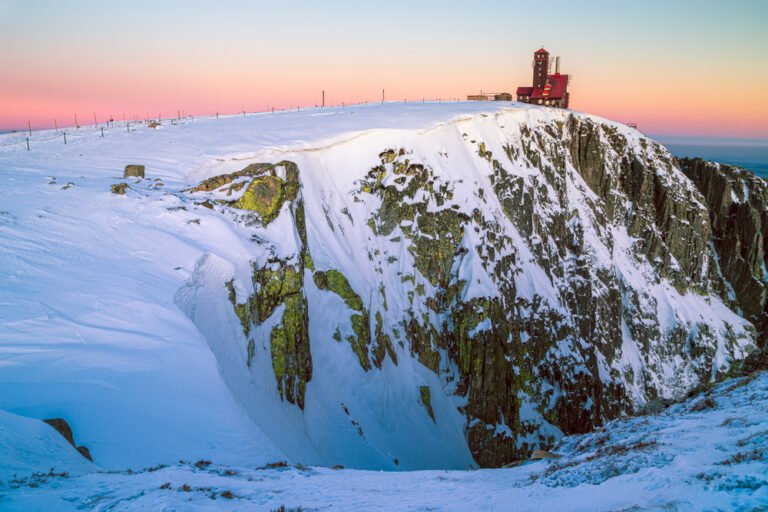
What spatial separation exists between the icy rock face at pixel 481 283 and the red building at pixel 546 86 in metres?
9.13

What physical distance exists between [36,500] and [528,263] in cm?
3333

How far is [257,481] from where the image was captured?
8859mm

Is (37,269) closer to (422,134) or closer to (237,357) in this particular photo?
(237,357)

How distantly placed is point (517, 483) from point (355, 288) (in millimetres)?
18423

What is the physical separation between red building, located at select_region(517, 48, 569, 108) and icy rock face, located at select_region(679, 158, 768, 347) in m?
21.3

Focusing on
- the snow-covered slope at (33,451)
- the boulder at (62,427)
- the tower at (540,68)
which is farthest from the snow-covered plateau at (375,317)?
the tower at (540,68)

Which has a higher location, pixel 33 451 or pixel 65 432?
pixel 33 451

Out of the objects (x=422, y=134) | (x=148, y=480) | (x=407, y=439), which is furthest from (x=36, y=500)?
(x=422, y=134)

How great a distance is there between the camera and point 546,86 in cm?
5684

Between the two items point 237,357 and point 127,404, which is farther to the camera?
point 237,357

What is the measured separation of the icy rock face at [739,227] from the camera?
2122 inches

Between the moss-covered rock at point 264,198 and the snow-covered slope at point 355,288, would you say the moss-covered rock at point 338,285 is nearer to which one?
the snow-covered slope at point 355,288

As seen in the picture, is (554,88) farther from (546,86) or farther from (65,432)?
(65,432)

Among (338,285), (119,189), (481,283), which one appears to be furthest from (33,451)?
(481,283)
